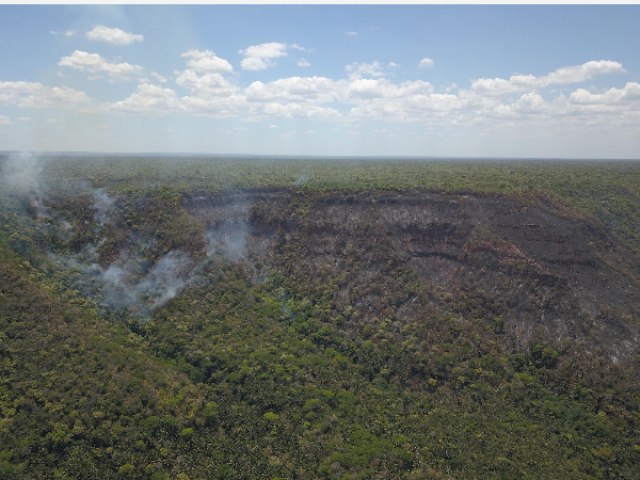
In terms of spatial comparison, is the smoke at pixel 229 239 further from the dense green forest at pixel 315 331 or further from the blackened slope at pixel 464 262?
the blackened slope at pixel 464 262

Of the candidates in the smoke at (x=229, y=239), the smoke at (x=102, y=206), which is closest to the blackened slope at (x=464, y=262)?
the smoke at (x=229, y=239)

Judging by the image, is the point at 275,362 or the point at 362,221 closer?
the point at 275,362

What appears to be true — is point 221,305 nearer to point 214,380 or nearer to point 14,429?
point 214,380

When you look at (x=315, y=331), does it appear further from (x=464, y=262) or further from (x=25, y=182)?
(x=25, y=182)

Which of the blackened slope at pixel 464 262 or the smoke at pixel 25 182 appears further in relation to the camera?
the smoke at pixel 25 182

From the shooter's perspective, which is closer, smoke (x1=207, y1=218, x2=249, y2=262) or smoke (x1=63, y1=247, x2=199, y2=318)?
smoke (x1=63, y1=247, x2=199, y2=318)

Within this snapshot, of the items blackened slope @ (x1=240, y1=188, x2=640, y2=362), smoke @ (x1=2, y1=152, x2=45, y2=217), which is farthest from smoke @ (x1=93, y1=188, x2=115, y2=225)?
blackened slope @ (x1=240, y1=188, x2=640, y2=362)

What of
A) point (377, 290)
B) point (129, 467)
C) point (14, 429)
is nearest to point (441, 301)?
point (377, 290)

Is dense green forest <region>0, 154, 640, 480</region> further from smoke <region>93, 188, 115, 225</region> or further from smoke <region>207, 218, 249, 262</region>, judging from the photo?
smoke <region>93, 188, 115, 225</region>
